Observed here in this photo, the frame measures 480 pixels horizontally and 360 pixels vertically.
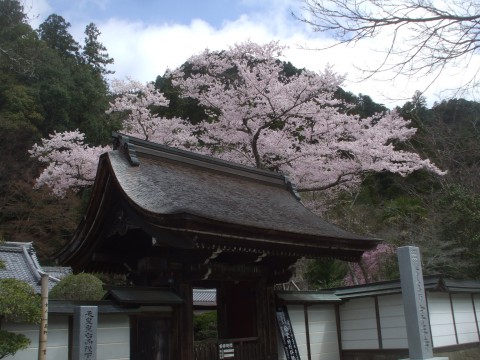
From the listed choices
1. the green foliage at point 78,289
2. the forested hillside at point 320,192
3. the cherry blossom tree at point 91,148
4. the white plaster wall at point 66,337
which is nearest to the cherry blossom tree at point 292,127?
the cherry blossom tree at point 91,148

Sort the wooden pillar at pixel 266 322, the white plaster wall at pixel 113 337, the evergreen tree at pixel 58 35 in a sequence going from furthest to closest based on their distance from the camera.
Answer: the evergreen tree at pixel 58 35 < the wooden pillar at pixel 266 322 < the white plaster wall at pixel 113 337

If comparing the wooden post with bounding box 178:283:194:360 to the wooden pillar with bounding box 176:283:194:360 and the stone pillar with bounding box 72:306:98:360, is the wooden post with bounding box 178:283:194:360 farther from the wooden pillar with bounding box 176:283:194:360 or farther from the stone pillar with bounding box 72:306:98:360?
the stone pillar with bounding box 72:306:98:360

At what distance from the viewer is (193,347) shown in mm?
7566

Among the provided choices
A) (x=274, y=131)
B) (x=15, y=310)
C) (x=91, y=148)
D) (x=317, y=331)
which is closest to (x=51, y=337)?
(x=15, y=310)

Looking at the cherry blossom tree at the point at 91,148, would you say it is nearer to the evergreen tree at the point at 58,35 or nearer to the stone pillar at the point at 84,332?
the stone pillar at the point at 84,332

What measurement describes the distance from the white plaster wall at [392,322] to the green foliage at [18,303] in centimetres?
722

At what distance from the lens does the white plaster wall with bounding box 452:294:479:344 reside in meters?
10.9

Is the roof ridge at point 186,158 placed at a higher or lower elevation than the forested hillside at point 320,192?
lower

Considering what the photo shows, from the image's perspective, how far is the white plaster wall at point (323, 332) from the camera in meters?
10.2

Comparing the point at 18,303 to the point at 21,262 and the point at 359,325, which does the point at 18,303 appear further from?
the point at 21,262

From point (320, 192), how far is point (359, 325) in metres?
10.9

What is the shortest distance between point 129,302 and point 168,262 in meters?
1.14

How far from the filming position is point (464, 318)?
36.5 ft

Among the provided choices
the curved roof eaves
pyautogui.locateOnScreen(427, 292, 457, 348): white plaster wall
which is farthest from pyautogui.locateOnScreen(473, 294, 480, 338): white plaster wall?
the curved roof eaves
